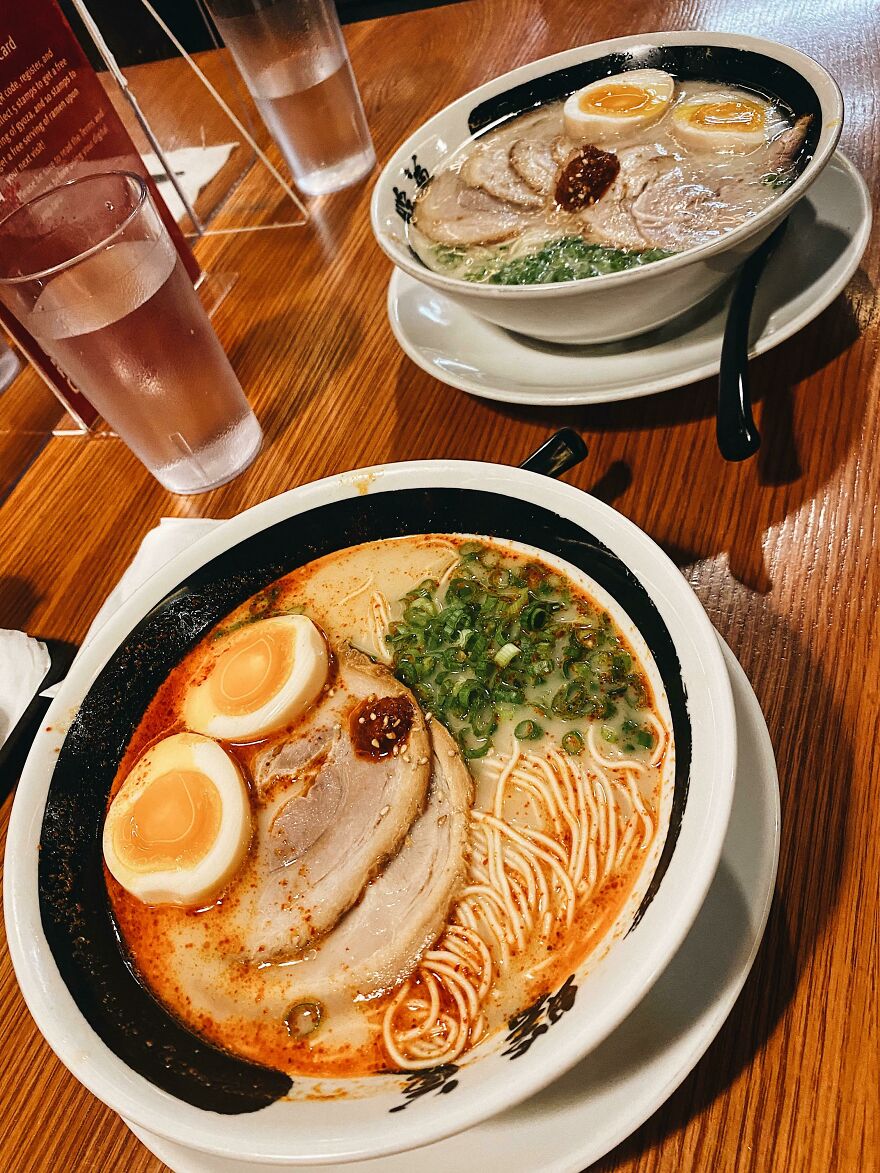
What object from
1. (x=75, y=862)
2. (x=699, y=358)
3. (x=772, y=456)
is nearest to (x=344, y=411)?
(x=699, y=358)

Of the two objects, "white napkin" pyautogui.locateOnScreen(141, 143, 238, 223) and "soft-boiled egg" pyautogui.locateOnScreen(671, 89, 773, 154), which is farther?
"white napkin" pyautogui.locateOnScreen(141, 143, 238, 223)

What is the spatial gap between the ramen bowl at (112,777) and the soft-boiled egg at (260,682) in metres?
0.08

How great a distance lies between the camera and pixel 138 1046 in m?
0.82

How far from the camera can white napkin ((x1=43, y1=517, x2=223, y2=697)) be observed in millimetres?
1409

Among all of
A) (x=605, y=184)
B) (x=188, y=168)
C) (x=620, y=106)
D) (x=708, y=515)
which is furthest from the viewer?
(x=188, y=168)

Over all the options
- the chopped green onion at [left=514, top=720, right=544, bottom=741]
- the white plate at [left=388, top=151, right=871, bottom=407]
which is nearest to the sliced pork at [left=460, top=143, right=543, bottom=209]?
the white plate at [left=388, top=151, right=871, bottom=407]

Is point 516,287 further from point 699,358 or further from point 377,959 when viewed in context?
point 377,959

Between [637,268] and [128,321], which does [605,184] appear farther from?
[128,321]

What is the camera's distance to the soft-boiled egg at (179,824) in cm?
96

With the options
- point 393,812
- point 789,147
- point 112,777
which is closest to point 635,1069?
point 393,812

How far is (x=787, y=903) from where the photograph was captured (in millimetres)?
875

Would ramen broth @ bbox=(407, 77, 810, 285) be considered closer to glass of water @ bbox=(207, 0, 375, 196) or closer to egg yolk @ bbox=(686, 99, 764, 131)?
egg yolk @ bbox=(686, 99, 764, 131)

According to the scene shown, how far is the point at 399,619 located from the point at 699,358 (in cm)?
62

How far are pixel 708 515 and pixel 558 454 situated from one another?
0.86 ft
